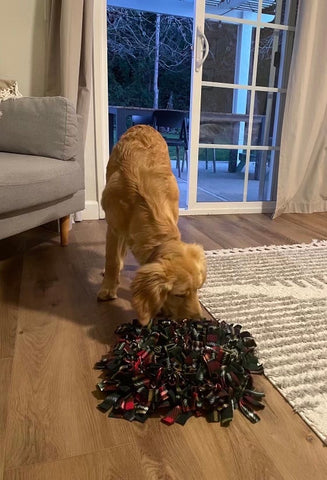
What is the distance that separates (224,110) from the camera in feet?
10.6

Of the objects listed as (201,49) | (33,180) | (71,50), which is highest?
(201,49)

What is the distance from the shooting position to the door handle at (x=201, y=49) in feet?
9.60

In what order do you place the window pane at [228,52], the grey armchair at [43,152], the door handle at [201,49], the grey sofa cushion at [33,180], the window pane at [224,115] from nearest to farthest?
1. the grey sofa cushion at [33,180]
2. the grey armchair at [43,152]
3. the door handle at [201,49]
4. the window pane at [228,52]
5. the window pane at [224,115]

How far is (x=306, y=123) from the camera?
10.6 ft

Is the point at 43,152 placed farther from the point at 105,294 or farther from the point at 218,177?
the point at 218,177

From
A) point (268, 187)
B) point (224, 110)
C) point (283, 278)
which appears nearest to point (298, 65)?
point (224, 110)

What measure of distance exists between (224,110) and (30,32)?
1627 mm

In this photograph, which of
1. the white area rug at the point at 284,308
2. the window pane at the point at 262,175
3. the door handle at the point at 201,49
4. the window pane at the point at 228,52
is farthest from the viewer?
the window pane at the point at 262,175

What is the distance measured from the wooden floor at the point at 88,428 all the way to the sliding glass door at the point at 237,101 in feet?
6.73

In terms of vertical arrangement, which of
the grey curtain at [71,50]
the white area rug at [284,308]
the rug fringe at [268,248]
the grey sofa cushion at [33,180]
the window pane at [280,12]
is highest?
the window pane at [280,12]

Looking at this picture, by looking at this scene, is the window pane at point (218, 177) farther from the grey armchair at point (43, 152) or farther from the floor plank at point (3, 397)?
the floor plank at point (3, 397)

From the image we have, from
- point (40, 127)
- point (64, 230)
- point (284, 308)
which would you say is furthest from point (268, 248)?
point (40, 127)

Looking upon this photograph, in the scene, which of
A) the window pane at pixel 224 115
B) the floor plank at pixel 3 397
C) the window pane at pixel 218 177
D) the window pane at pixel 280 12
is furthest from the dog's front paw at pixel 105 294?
the window pane at pixel 280 12

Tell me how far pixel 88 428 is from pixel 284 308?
3.17 feet
